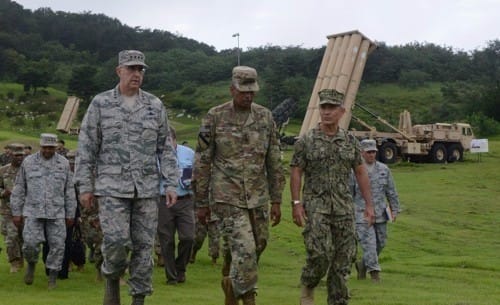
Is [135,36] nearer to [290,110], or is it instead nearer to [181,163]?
[290,110]

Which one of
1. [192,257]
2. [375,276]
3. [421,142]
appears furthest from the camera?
[421,142]

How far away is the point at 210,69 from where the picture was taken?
3593 inches

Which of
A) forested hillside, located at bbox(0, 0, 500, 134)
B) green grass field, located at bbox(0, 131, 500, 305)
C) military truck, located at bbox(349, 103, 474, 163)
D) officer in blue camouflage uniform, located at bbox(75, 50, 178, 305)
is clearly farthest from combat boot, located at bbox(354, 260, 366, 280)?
forested hillside, located at bbox(0, 0, 500, 134)

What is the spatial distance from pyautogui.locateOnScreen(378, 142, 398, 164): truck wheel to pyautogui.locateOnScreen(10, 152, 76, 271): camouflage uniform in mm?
28834

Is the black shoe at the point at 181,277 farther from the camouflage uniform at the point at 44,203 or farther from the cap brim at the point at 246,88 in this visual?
the cap brim at the point at 246,88

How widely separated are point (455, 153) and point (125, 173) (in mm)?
35611

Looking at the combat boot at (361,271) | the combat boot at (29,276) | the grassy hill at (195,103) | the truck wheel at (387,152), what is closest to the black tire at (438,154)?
the truck wheel at (387,152)

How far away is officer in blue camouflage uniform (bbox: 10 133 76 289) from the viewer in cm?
991

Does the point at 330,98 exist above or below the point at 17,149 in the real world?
above

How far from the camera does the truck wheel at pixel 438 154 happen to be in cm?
3962

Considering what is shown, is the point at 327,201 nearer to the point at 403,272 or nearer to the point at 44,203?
the point at 44,203

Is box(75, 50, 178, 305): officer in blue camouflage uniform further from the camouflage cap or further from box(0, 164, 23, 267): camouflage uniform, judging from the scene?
box(0, 164, 23, 267): camouflage uniform

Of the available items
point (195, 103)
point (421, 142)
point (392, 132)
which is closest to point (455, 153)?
point (421, 142)

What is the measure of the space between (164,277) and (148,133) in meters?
4.53
